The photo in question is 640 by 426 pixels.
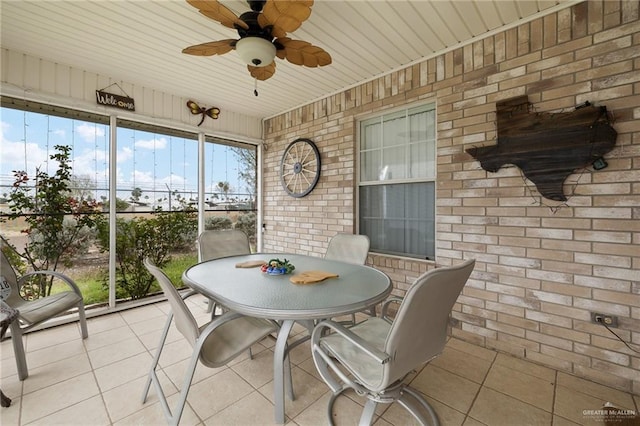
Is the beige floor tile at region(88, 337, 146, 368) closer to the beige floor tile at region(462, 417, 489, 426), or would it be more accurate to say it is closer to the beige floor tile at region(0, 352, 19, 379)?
the beige floor tile at region(0, 352, 19, 379)

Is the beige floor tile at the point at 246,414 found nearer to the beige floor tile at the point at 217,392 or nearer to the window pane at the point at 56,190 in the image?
the beige floor tile at the point at 217,392

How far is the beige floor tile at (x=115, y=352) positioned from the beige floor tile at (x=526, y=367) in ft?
9.97

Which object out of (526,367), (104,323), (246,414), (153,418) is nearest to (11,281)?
(104,323)

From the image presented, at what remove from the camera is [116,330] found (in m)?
2.72

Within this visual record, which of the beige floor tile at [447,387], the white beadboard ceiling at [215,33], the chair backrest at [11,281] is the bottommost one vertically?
the beige floor tile at [447,387]

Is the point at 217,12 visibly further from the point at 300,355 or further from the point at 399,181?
the point at 300,355

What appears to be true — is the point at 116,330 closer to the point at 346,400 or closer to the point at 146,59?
the point at 346,400

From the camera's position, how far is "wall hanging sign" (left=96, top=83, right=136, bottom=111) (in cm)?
300

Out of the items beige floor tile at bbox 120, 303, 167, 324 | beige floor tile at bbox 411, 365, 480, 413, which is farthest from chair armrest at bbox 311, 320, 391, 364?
beige floor tile at bbox 120, 303, 167, 324

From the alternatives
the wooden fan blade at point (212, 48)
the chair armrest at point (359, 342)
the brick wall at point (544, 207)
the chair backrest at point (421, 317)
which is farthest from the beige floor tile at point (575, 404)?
the wooden fan blade at point (212, 48)

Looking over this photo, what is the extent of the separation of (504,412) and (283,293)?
154 centimetres

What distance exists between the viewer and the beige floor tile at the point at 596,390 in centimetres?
173

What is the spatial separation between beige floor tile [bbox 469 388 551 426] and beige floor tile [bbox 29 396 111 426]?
87.3 inches

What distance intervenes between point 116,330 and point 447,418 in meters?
3.05
